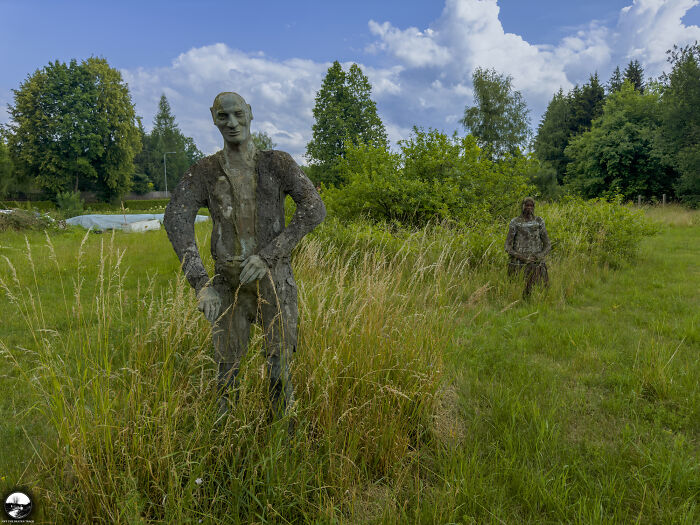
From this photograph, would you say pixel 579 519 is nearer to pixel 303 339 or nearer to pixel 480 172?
pixel 303 339

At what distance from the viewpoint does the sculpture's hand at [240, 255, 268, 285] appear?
2.10 meters

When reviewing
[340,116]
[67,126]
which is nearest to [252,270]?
[340,116]

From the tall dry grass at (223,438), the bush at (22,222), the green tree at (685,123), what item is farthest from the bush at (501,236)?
the green tree at (685,123)

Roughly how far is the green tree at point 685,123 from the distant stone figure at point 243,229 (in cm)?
2807

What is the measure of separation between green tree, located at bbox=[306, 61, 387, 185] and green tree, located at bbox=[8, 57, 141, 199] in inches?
711

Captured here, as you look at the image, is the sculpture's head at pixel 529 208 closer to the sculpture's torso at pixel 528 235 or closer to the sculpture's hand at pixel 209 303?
the sculpture's torso at pixel 528 235

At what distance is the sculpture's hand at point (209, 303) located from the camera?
2.10 metres

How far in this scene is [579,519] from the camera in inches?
82.0

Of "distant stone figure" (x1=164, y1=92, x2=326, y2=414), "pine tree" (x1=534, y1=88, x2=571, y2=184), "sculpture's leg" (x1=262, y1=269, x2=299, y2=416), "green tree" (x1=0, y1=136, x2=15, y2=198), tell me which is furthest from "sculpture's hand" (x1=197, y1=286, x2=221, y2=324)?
"green tree" (x1=0, y1=136, x2=15, y2=198)

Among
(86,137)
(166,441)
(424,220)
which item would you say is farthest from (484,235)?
(86,137)

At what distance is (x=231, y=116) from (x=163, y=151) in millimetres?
66256

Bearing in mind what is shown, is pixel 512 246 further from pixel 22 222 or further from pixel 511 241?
pixel 22 222

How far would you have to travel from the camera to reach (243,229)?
2295mm

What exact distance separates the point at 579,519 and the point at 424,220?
8459mm
